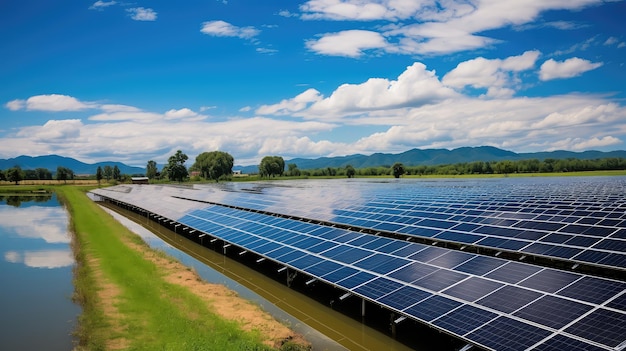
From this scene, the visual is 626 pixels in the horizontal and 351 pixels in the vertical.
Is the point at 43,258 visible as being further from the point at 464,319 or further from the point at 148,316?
the point at 464,319

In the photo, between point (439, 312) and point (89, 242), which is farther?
point (89, 242)

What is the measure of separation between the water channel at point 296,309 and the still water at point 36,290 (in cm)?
833

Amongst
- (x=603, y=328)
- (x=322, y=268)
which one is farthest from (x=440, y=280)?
(x=322, y=268)

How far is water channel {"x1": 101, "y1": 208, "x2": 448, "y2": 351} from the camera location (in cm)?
1614

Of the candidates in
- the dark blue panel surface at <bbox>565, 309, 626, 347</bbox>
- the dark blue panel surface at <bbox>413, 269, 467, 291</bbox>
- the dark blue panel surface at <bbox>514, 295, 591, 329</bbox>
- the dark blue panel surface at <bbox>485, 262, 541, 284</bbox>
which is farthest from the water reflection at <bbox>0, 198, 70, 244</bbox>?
the dark blue panel surface at <bbox>565, 309, 626, 347</bbox>

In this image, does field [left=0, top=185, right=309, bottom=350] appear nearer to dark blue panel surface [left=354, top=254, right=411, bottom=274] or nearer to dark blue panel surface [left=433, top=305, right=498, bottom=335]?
dark blue panel surface [left=354, top=254, right=411, bottom=274]

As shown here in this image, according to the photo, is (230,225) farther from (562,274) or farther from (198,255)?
(562,274)

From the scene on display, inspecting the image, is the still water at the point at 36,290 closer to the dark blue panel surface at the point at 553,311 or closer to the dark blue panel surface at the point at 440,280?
the dark blue panel surface at the point at 440,280

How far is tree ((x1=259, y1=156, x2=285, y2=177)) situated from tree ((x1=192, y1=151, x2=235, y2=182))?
573 inches

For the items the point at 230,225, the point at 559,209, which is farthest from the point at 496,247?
the point at 230,225

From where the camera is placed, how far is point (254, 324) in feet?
58.8

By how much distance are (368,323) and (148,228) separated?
39406 mm

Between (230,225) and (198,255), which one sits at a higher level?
(230,225)

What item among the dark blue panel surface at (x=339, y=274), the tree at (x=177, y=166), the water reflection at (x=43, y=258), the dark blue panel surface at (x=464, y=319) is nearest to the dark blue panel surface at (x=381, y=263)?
the dark blue panel surface at (x=339, y=274)
